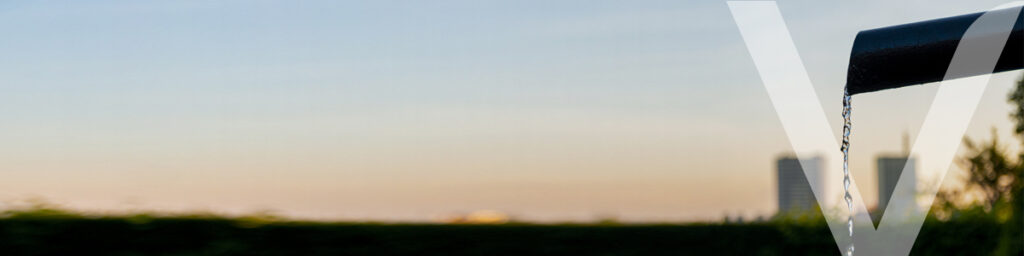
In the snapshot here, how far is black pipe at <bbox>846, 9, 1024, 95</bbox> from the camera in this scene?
2.22 meters

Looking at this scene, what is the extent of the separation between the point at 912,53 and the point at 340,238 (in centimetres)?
504

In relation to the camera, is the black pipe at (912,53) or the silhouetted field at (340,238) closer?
the black pipe at (912,53)

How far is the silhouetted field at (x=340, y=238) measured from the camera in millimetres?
6211

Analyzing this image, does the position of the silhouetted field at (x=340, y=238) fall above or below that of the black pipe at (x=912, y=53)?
below

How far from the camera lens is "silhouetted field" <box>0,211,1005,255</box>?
6211 mm

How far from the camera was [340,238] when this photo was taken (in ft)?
22.1

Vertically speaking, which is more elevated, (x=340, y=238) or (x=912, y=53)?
(x=912, y=53)

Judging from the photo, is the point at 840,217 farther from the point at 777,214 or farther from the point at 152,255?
the point at 152,255

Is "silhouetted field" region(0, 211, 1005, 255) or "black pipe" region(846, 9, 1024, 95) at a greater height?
"black pipe" region(846, 9, 1024, 95)

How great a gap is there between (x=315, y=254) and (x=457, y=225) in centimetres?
103

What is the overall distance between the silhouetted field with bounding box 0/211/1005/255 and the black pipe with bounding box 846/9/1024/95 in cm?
484

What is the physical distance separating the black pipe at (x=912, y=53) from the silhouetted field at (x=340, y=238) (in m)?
4.84

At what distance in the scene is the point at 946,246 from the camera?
35.0ft

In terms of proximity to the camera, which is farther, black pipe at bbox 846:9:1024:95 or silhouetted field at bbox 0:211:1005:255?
silhouetted field at bbox 0:211:1005:255
